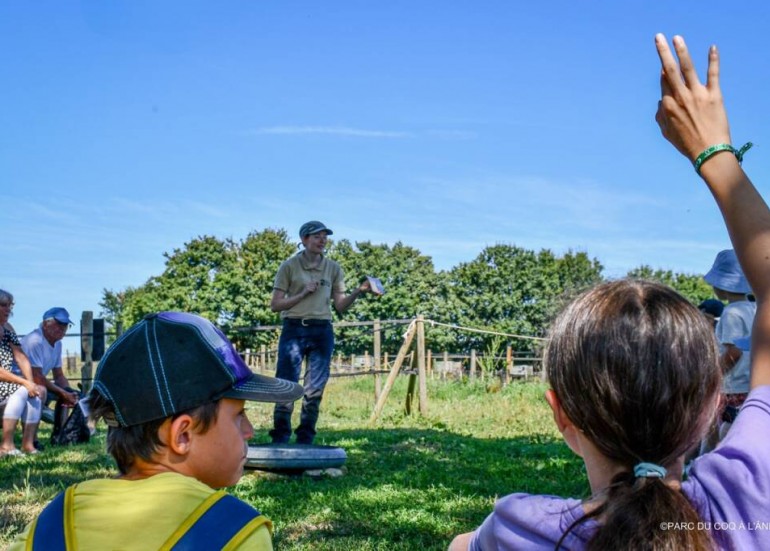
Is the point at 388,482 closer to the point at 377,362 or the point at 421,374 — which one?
the point at 421,374

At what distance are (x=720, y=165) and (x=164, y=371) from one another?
1137 millimetres

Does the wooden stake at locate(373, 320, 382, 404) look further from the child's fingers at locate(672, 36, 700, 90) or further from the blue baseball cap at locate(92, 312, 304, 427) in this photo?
the child's fingers at locate(672, 36, 700, 90)

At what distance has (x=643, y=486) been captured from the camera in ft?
3.71

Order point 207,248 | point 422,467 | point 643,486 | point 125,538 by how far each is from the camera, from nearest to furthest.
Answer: point 643,486
point 125,538
point 422,467
point 207,248

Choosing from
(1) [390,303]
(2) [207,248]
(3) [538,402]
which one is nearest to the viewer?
(3) [538,402]

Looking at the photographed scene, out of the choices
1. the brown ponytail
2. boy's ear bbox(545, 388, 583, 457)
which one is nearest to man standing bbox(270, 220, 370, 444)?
boy's ear bbox(545, 388, 583, 457)

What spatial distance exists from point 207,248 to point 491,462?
4105 cm

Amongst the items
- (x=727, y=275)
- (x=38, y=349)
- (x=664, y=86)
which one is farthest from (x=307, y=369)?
(x=664, y=86)

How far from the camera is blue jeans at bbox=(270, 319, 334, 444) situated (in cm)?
699

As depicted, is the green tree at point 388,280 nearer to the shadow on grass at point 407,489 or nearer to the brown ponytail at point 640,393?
the shadow on grass at point 407,489

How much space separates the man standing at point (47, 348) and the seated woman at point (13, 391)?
20.3 inches

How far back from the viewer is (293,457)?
5641mm

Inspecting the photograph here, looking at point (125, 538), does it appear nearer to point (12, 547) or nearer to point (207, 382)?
point (12, 547)

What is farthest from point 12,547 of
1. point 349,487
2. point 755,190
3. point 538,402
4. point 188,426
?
point 538,402
